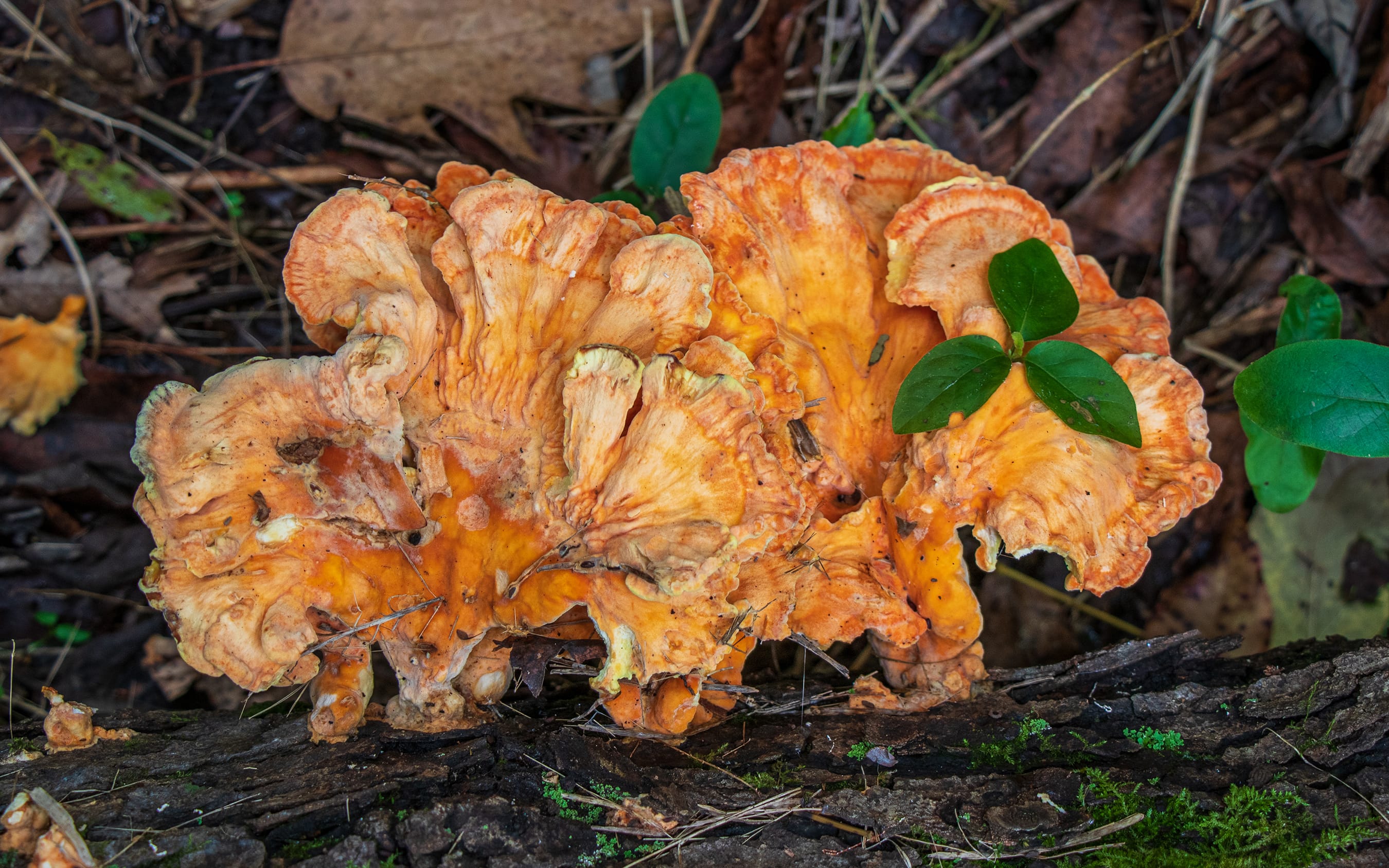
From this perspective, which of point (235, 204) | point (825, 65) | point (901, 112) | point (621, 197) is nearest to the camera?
point (621, 197)

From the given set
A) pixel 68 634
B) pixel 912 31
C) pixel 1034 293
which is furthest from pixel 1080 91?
pixel 68 634

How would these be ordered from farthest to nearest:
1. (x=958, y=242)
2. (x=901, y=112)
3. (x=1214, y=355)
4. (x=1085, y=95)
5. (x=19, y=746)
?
(x=901, y=112)
(x=1214, y=355)
(x=1085, y=95)
(x=958, y=242)
(x=19, y=746)

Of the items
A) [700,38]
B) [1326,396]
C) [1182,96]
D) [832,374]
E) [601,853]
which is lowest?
[601,853]

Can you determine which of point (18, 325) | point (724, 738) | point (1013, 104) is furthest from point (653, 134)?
point (18, 325)

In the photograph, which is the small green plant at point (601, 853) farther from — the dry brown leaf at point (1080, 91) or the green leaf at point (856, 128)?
the dry brown leaf at point (1080, 91)

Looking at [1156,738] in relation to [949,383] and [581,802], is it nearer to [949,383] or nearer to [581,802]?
[949,383]

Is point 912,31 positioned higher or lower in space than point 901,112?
higher

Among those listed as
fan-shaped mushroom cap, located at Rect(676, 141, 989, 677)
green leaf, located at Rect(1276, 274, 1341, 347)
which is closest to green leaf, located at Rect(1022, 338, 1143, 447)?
fan-shaped mushroom cap, located at Rect(676, 141, 989, 677)

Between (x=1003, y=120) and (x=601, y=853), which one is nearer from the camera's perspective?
(x=601, y=853)
